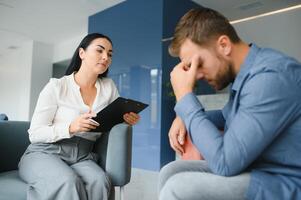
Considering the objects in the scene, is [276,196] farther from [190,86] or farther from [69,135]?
[69,135]

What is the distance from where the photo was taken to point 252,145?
0.67 meters

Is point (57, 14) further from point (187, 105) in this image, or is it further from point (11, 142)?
point (187, 105)

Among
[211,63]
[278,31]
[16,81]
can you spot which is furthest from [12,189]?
[16,81]

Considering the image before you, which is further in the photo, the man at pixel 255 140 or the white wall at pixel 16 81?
the white wall at pixel 16 81

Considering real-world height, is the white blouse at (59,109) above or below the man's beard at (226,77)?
below

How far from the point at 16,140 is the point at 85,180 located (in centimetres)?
56

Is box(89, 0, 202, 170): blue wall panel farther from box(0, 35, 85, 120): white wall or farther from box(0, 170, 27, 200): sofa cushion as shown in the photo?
box(0, 170, 27, 200): sofa cushion

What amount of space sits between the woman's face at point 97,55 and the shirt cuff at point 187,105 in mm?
856

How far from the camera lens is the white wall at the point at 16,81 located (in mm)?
6418

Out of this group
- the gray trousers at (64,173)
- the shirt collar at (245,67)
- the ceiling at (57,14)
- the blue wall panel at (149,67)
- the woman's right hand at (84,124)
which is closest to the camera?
the shirt collar at (245,67)

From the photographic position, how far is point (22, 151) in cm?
155

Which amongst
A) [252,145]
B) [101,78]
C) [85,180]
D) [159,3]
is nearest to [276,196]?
[252,145]

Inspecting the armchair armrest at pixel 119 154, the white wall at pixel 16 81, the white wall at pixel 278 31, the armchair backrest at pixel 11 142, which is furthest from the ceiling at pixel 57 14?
the armchair armrest at pixel 119 154

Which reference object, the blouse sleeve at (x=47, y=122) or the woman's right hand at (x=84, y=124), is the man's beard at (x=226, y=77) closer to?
the woman's right hand at (x=84, y=124)
